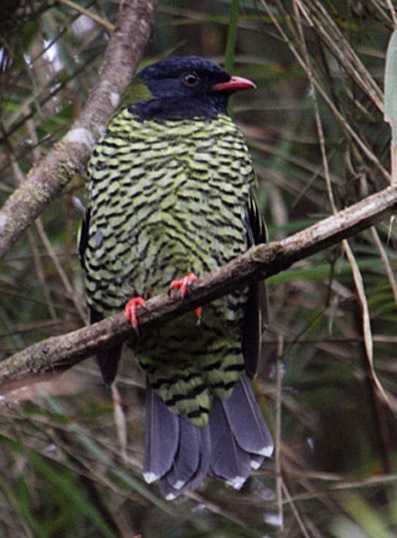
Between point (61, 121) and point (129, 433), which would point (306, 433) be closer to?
point (129, 433)

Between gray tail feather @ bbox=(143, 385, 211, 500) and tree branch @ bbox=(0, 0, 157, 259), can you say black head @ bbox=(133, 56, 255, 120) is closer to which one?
tree branch @ bbox=(0, 0, 157, 259)

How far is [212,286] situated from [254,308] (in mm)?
1009

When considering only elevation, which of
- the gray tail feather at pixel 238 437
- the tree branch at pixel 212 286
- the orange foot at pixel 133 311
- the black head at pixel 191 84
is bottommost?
the gray tail feather at pixel 238 437

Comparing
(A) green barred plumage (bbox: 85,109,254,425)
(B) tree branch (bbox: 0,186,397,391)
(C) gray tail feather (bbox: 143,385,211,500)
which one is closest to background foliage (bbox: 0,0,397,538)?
(C) gray tail feather (bbox: 143,385,211,500)

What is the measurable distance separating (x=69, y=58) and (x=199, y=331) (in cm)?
111

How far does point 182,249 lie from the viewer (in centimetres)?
346

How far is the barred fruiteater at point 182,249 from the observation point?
137 inches

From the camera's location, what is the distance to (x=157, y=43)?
201 inches

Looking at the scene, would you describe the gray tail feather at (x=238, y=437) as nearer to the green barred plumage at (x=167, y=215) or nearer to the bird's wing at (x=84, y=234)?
the green barred plumage at (x=167, y=215)

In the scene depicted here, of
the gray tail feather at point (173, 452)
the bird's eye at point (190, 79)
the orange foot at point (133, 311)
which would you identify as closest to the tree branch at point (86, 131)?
the bird's eye at point (190, 79)

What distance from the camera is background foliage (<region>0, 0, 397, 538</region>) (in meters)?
3.69

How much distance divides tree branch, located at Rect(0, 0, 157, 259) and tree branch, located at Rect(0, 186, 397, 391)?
0.40 metres

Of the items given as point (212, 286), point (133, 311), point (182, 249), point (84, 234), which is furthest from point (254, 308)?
point (212, 286)

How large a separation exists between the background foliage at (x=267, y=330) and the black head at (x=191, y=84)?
0.85 feet
